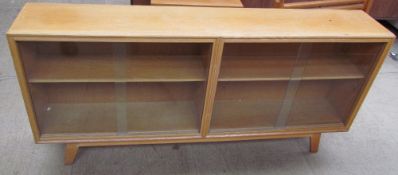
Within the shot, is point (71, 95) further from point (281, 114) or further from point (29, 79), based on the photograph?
point (281, 114)

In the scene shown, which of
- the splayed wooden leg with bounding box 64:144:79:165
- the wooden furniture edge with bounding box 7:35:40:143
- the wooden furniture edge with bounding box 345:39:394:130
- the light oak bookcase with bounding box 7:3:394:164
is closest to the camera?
the wooden furniture edge with bounding box 7:35:40:143

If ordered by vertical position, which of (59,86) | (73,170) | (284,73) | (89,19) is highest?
(89,19)

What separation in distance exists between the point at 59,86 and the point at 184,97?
549 mm

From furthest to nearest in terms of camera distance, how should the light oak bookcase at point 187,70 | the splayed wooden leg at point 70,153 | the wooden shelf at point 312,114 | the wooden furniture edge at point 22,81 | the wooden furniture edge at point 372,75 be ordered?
the wooden shelf at point 312,114 < the splayed wooden leg at point 70,153 < the wooden furniture edge at point 372,75 < the light oak bookcase at point 187,70 < the wooden furniture edge at point 22,81

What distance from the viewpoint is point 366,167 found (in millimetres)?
1693

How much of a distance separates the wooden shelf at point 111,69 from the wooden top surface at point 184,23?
17 cm

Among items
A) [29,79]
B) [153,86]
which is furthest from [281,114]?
[29,79]

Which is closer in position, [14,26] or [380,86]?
[14,26]

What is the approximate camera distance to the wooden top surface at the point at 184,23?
1.15 metres

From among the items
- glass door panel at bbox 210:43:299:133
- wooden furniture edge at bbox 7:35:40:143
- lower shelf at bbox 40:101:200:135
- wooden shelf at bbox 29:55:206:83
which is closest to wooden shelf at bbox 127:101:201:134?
lower shelf at bbox 40:101:200:135

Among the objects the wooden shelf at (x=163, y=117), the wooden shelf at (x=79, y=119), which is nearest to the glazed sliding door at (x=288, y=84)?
the wooden shelf at (x=163, y=117)

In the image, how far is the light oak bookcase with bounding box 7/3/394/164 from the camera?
1210 mm

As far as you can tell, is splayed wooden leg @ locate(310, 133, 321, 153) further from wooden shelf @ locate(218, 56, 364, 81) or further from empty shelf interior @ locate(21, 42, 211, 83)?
empty shelf interior @ locate(21, 42, 211, 83)

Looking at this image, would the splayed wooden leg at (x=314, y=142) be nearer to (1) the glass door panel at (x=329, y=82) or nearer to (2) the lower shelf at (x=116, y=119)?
(1) the glass door panel at (x=329, y=82)
